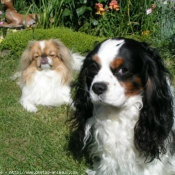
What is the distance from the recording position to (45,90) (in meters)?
4.79

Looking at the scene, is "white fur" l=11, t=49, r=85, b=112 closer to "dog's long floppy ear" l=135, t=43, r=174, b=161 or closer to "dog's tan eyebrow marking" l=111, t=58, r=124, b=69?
"dog's long floppy ear" l=135, t=43, r=174, b=161

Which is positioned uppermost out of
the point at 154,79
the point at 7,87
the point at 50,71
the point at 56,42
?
the point at 154,79

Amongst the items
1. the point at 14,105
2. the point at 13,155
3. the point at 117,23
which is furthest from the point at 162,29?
the point at 13,155

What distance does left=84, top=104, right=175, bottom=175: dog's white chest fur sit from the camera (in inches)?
107

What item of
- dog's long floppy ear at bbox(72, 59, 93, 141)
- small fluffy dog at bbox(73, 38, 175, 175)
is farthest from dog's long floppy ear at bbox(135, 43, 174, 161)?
dog's long floppy ear at bbox(72, 59, 93, 141)

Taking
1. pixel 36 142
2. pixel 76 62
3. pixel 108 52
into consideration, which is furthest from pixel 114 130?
pixel 76 62

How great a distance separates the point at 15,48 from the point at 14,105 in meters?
1.57

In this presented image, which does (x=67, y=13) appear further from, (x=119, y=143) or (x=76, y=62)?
(x=119, y=143)

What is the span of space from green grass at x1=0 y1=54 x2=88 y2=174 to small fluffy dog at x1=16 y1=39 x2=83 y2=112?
15 centimetres

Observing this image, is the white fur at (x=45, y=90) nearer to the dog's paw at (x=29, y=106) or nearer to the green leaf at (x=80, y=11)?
the dog's paw at (x=29, y=106)

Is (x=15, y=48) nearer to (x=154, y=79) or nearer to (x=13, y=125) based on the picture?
(x=13, y=125)

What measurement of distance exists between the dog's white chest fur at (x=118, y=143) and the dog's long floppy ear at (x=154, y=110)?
2.8 inches

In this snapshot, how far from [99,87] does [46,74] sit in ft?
7.86

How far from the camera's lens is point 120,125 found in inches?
108
